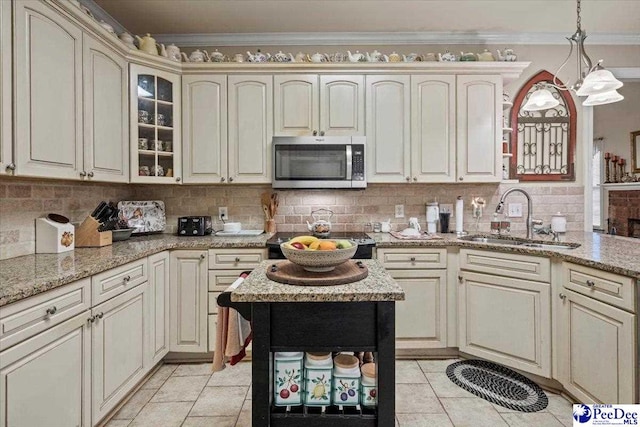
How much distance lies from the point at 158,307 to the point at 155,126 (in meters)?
1.41

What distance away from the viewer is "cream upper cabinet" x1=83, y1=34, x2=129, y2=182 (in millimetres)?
2102

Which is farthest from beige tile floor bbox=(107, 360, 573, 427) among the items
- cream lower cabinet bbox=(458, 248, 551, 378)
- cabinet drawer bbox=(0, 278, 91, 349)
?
cabinet drawer bbox=(0, 278, 91, 349)

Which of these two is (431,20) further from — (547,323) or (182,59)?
(547,323)

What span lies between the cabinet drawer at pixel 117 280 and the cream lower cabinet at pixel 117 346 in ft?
0.12

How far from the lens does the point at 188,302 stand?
99.7 inches

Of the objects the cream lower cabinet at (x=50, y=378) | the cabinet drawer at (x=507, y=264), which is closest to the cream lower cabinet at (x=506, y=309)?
the cabinet drawer at (x=507, y=264)

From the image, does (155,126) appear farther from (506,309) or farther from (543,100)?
(506,309)

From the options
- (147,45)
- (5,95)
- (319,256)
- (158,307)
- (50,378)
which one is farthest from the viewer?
(147,45)

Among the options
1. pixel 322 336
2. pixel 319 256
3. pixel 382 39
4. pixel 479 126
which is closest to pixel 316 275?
pixel 319 256

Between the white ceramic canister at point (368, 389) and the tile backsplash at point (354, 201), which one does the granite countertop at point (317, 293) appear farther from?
the tile backsplash at point (354, 201)

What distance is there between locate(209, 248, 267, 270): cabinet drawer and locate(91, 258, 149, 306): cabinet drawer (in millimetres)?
467

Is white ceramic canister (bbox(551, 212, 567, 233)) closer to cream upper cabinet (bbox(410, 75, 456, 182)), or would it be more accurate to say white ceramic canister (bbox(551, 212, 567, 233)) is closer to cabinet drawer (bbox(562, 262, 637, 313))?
cream upper cabinet (bbox(410, 75, 456, 182))

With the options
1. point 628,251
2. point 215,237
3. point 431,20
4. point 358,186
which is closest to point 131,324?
point 215,237

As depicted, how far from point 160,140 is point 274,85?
105 centimetres
